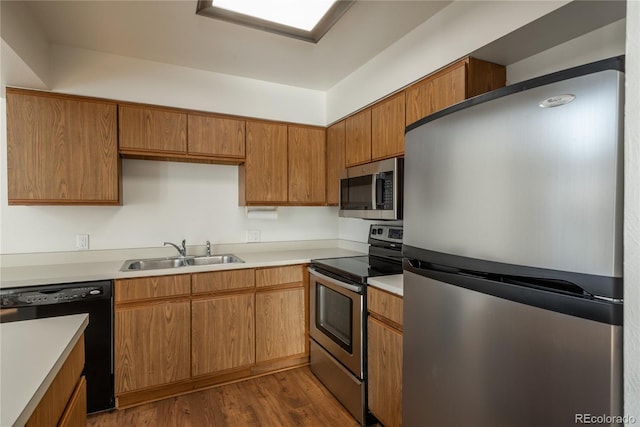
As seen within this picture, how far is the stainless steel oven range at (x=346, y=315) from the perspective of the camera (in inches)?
76.9

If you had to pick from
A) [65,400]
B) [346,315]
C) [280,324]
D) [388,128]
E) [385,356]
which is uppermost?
[388,128]

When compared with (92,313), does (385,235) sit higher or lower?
higher

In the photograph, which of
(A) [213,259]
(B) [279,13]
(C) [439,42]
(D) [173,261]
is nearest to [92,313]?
(D) [173,261]

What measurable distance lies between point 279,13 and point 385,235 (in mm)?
1587

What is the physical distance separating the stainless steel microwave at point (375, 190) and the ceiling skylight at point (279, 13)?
0.92 m

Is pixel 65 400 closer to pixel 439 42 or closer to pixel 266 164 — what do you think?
pixel 266 164

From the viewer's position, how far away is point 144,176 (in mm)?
2617

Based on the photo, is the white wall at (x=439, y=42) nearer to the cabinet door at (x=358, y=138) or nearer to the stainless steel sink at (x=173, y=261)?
the cabinet door at (x=358, y=138)

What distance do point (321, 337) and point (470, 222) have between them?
1772 mm

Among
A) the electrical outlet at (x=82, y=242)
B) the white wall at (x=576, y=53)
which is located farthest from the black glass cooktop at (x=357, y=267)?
the electrical outlet at (x=82, y=242)

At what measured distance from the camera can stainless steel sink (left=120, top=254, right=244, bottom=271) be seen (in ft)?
8.08

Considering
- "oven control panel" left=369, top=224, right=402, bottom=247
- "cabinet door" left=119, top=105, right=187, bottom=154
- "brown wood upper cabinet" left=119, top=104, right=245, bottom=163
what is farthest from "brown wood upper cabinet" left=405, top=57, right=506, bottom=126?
"cabinet door" left=119, top=105, right=187, bottom=154

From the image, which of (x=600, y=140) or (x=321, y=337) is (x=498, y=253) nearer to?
(x=600, y=140)

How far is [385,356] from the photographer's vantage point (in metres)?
1.76
